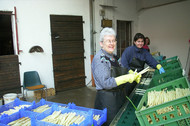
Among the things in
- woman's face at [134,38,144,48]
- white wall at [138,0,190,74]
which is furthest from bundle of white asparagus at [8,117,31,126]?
white wall at [138,0,190,74]

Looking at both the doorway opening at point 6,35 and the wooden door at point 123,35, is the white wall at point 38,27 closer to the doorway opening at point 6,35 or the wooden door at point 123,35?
the doorway opening at point 6,35

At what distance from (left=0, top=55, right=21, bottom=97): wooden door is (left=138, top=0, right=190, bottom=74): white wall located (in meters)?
5.99

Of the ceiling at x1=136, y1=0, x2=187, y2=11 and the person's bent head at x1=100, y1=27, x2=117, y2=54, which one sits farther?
the ceiling at x1=136, y1=0, x2=187, y2=11

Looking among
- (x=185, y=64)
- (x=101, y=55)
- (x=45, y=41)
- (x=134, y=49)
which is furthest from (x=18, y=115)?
(x=185, y=64)

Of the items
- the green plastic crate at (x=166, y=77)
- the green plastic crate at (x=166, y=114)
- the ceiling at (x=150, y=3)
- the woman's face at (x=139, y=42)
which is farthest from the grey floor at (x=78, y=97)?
the ceiling at (x=150, y=3)

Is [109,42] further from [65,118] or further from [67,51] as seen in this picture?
[67,51]

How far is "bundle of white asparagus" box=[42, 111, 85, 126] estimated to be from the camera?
1471 mm

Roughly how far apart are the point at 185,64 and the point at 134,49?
15.5ft

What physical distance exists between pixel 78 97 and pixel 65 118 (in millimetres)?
3450

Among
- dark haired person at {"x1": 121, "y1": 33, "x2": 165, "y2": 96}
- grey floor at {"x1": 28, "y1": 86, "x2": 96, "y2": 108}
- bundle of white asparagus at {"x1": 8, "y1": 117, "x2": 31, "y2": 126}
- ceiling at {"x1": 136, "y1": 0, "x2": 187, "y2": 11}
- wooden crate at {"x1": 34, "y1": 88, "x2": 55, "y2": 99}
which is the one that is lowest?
grey floor at {"x1": 28, "y1": 86, "x2": 96, "y2": 108}

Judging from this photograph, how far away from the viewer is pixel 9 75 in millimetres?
4449

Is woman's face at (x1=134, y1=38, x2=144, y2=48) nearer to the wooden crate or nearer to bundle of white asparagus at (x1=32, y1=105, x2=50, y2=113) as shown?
bundle of white asparagus at (x1=32, y1=105, x2=50, y2=113)

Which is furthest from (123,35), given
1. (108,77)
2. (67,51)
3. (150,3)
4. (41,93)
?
(108,77)

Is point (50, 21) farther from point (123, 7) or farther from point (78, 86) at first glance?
point (123, 7)
